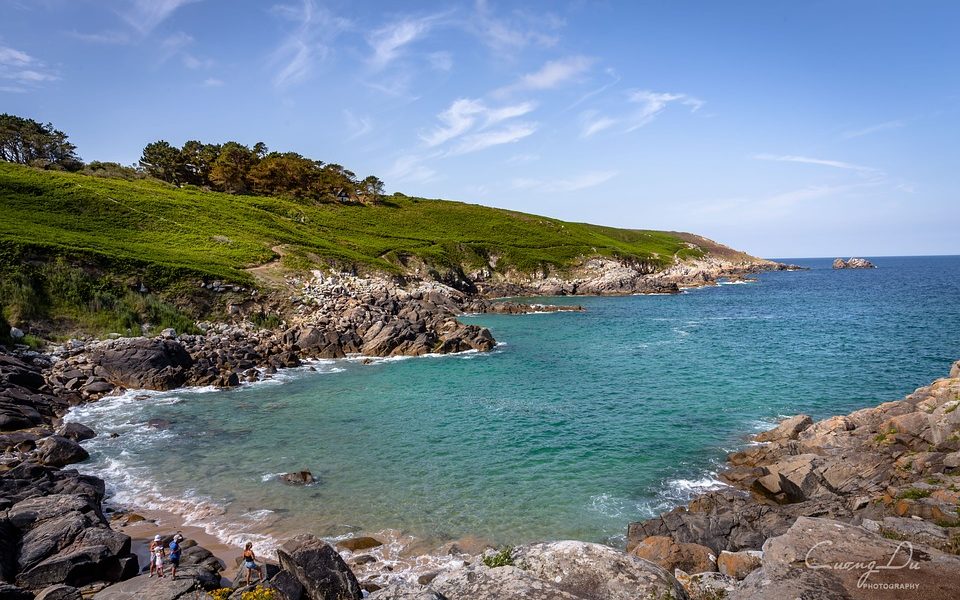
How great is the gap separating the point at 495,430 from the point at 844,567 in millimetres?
20153

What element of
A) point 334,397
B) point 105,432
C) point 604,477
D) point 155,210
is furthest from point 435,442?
point 155,210

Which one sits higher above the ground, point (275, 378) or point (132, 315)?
point (132, 315)

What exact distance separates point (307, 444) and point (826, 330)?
64.5m

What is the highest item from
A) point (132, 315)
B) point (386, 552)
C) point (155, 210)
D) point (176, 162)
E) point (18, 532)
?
point (176, 162)

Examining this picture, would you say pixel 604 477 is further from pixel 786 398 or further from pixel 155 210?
pixel 155 210

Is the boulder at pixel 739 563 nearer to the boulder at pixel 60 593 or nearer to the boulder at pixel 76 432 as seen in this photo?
the boulder at pixel 60 593

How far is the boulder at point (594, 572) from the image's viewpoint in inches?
356

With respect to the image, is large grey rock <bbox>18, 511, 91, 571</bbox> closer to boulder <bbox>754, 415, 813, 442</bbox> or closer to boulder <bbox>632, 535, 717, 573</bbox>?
boulder <bbox>632, 535, 717, 573</bbox>

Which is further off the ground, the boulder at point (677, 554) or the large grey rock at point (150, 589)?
the large grey rock at point (150, 589)

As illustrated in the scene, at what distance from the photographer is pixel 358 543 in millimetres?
17953

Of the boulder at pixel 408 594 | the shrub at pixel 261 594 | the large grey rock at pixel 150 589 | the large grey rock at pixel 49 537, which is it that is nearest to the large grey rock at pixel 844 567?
the boulder at pixel 408 594

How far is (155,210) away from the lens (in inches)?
3243

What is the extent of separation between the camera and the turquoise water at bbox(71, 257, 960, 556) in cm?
2062

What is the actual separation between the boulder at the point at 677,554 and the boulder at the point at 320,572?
28.6 feet
